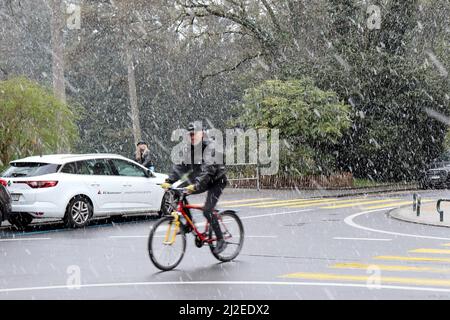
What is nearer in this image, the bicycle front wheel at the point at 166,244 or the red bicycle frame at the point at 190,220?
the bicycle front wheel at the point at 166,244

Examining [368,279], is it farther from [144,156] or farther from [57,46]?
[57,46]

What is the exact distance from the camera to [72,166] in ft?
55.1

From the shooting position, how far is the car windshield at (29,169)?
16328mm

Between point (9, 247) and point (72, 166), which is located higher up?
point (72, 166)

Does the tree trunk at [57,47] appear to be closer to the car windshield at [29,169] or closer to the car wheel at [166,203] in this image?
the car wheel at [166,203]

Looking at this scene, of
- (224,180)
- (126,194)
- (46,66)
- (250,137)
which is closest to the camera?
(224,180)

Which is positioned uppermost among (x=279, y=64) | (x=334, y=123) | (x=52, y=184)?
(x=279, y=64)

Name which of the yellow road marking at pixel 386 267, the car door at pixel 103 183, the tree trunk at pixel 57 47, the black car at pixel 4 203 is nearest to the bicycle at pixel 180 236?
the yellow road marking at pixel 386 267

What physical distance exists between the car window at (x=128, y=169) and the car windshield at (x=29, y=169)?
173cm

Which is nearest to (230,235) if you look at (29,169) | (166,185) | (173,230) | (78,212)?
(173,230)

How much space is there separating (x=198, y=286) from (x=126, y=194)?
8529 mm

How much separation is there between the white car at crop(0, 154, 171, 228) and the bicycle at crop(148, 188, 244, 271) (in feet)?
18.8
